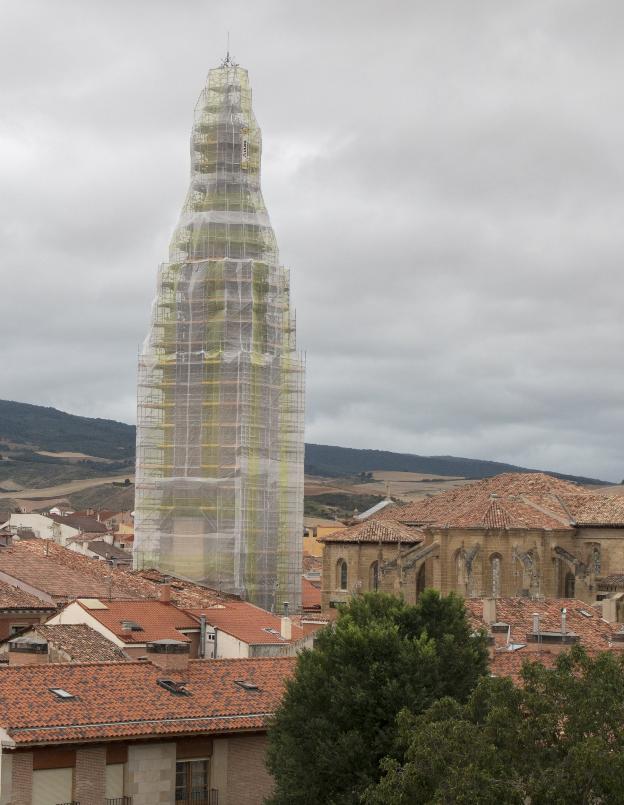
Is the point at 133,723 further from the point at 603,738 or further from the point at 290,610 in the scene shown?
the point at 290,610

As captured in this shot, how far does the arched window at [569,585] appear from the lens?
7375cm

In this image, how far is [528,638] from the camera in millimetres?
47344

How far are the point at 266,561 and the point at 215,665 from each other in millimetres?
50648

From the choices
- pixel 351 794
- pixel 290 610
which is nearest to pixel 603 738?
pixel 351 794

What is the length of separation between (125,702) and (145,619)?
18.1 m

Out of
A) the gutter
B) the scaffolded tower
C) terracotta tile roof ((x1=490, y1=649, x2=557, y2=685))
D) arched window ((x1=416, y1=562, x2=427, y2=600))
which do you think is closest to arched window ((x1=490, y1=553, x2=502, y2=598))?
arched window ((x1=416, y1=562, x2=427, y2=600))

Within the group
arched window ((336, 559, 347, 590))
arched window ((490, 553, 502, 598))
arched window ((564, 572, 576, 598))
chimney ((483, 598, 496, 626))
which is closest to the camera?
chimney ((483, 598, 496, 626))

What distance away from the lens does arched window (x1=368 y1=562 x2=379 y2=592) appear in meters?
79.0

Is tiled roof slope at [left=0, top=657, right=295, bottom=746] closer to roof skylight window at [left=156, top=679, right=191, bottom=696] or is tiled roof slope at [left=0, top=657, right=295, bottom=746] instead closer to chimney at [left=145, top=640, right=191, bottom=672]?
roof skylight window at [left=156, top=679, right=191, bottom=696]

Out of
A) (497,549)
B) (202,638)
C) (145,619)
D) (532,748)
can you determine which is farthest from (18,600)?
(532,748)

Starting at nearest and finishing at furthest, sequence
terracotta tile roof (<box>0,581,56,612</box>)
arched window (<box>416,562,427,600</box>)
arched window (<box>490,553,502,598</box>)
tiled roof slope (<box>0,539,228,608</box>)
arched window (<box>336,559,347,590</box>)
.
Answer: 1. terracotta tile roof (<box>0,581,56,612</box>)
2. tiled roof slope (<box>0,539,228,608</box>)
3. arched window (<box>490,553,502,598</box>)
4. arched window (<box>416,562,427,600</box>)
5. arched window (<box>336,559,347,590</box>)

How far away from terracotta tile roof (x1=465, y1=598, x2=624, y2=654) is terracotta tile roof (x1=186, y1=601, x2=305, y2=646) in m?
6.69

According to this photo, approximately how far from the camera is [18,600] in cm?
5616

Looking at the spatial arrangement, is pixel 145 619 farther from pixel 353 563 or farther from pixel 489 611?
pixel 353 563
